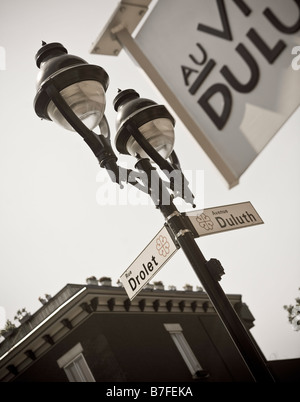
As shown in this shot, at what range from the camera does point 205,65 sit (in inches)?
74.7

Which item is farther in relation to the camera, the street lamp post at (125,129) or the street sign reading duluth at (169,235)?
the street sign reading duluth at (169,235)

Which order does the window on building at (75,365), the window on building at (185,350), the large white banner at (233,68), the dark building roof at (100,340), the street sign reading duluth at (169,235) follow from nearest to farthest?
1. the large white banner at (233,68)
2. the street sign reading duluth at (169,235)
3. the window on building at (75,365)
4. the dark building roof at (100,340)
5. the window on building at (185,350)

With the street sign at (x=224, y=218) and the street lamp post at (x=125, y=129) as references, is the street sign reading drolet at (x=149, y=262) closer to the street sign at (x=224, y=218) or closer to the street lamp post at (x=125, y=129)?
the street lamp post at (x=125, y=129)

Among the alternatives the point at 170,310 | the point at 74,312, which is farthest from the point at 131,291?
the point at 170,310

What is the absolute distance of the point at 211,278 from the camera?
3082 millimetres

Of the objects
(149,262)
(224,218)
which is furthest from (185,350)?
(224,218)

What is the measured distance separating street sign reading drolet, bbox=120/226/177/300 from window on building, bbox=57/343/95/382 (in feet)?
31.8

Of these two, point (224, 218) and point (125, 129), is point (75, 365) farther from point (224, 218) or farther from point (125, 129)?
point (125, 129)

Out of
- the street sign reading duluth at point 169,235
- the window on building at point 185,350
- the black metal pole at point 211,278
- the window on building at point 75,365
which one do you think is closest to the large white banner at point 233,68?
the black metal pole at point 211,278

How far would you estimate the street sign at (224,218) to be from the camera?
11.3 ft

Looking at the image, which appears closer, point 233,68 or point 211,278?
point 233,68

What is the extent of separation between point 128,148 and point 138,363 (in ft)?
35.1

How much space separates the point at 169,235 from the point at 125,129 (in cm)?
122

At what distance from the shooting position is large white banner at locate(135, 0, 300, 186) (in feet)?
5.37
